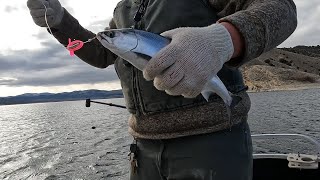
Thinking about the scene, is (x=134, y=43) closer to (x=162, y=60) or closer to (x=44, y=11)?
(x=162, y=60)

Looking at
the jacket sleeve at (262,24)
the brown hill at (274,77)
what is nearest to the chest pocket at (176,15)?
the jacket sleeve at (262,24)

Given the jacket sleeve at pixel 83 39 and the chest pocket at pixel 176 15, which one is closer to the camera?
the chest pocket at pixel 176 15

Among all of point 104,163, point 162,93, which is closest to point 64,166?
point 104,163

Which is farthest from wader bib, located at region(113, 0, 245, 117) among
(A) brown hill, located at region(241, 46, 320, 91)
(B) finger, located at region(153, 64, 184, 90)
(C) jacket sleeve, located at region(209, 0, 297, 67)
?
(A) brown hill, located at region(241, 46, 320, 91)

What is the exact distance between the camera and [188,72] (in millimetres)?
2289

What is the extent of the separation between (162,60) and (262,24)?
0.81 meters

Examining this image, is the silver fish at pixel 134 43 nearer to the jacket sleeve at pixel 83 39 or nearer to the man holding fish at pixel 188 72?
the man holding fish at pixel 188 72

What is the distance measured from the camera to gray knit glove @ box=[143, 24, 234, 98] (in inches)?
89.8

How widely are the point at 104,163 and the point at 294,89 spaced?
8739 centimetres

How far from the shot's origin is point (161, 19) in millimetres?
3256

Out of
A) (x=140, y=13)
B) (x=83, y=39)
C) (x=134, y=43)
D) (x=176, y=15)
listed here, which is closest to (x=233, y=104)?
(x=176, y=15)

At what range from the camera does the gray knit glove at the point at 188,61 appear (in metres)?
2.28

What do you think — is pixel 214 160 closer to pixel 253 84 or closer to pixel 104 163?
pixel 104 163

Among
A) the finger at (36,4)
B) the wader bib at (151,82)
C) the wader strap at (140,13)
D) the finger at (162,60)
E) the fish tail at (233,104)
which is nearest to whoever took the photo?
the finger at (162,60)
